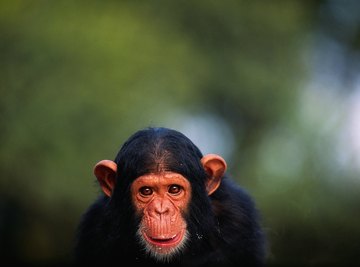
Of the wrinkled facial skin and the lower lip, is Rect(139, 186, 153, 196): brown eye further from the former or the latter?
the lower lip

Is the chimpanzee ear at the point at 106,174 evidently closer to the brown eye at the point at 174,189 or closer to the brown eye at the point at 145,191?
the brown eye at the point at 145,191

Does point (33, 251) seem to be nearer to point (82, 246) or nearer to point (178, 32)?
point (178, 32)

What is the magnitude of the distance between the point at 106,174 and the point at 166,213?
665 mm

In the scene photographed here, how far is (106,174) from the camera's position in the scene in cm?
590

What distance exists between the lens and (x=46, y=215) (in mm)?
11875

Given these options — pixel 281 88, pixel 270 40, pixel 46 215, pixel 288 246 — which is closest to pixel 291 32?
pixel 270 40

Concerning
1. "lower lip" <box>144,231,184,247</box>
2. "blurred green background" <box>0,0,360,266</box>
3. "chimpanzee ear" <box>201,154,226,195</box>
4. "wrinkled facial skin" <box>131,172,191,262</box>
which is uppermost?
"blurred green background" <box>0,0,360,266</box>

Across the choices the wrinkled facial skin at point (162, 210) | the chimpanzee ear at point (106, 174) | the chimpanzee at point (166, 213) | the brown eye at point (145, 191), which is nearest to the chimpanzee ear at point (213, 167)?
the chimpanzee at point (166, 213)

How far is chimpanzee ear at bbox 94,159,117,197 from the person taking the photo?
580cm

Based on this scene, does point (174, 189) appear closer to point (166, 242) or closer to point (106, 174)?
point (166, 242)

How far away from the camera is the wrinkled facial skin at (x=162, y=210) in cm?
554

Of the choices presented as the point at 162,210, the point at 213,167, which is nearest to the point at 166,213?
the point at 162,210

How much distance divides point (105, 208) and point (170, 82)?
21.3 feet

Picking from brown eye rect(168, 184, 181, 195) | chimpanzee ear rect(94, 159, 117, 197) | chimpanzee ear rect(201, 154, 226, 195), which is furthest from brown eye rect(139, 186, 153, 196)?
chimpanzee ear rect(201, 154, 226, 195)
